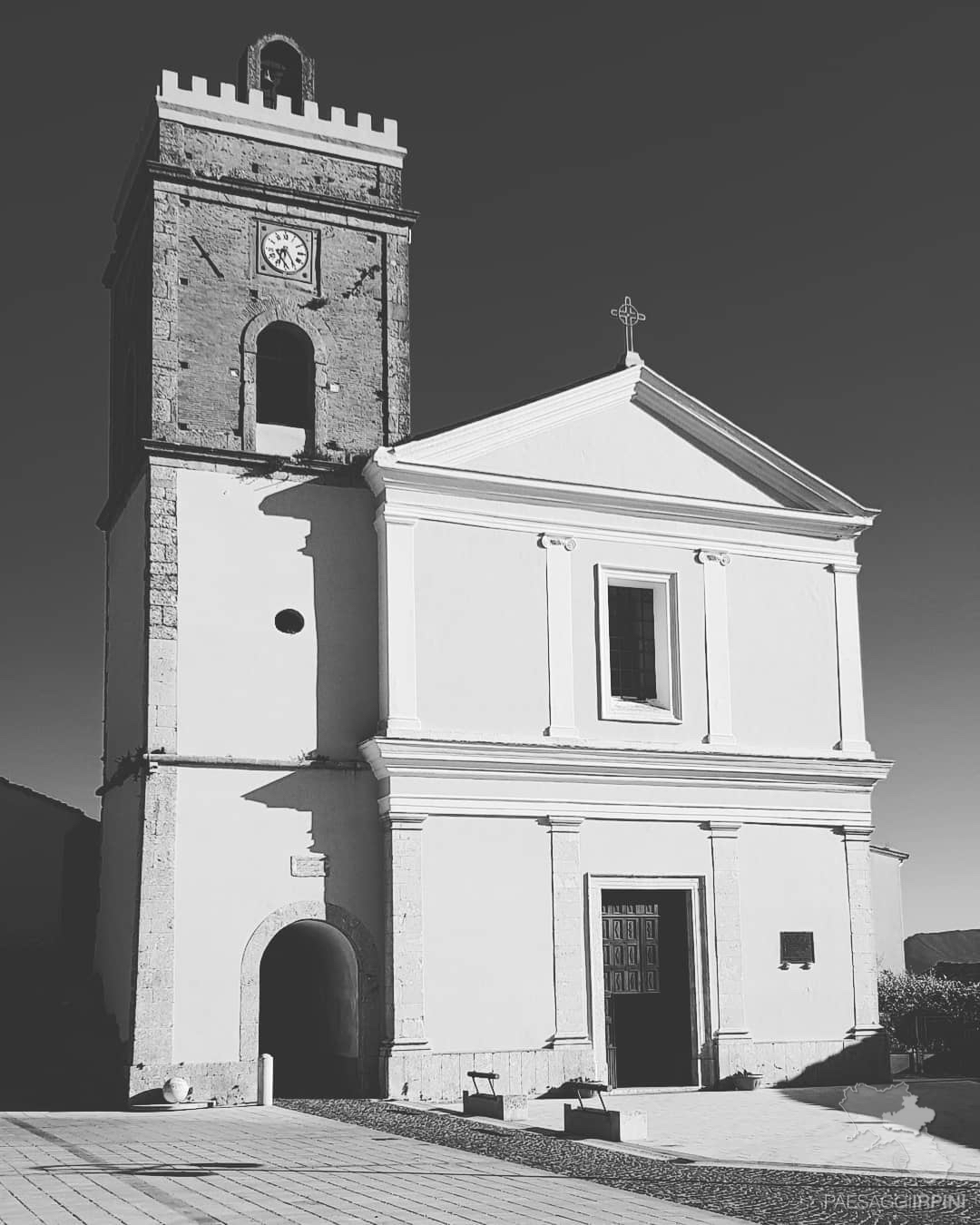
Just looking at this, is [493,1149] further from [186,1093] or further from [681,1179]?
[186,1093]

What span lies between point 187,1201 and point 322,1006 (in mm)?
11014

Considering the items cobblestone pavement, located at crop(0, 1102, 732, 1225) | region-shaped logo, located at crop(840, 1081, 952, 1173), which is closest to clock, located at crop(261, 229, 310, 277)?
cobblestone pavement, located at crop(0, 1102, 732, 1225)

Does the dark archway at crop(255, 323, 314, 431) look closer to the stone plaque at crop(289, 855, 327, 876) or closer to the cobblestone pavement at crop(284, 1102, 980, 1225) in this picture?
the stone plaque at crop(289, 855, 327, 876)

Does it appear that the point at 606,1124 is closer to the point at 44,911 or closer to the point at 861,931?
the point at 861,931

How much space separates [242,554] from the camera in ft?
69.8

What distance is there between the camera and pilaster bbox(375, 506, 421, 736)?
68.9 feet

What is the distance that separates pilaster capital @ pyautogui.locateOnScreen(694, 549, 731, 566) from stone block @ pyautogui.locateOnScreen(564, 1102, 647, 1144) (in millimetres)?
9853

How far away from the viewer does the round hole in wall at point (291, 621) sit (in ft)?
70.1

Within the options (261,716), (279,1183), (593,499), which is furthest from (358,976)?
(279,1183)

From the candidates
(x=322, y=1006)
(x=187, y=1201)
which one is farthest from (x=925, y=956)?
(x=187, y=1201)

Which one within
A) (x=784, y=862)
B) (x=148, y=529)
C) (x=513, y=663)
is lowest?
(x=784, y=862)

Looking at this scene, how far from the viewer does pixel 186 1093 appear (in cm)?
1875

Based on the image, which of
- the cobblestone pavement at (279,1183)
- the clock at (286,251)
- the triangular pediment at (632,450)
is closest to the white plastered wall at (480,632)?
the triangular pediment at (632,450)

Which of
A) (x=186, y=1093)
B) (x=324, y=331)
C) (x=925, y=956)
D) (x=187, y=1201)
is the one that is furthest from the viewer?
(x=925, y=956)
